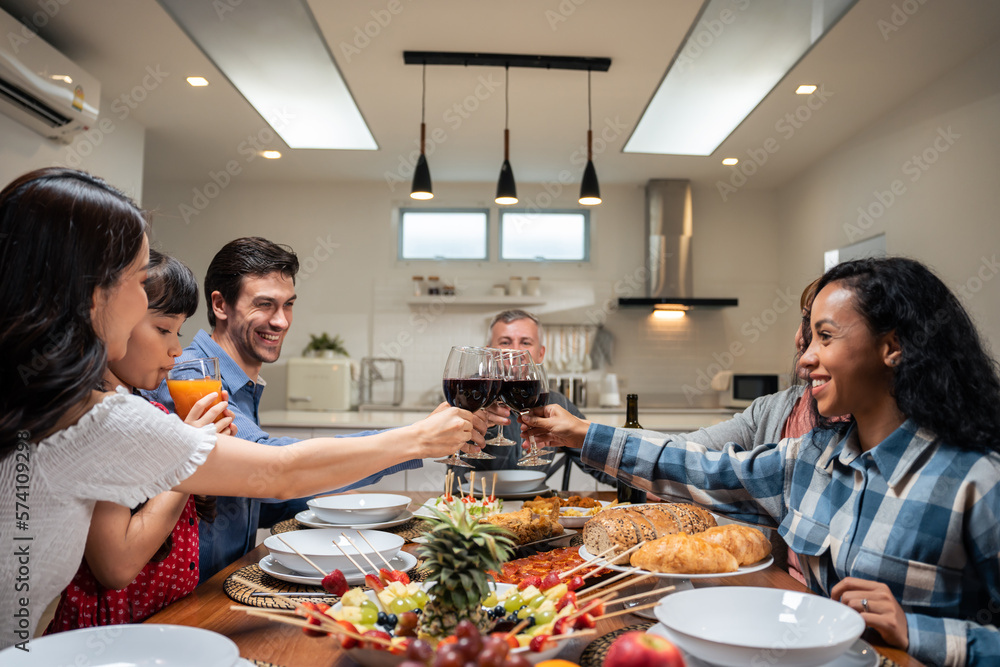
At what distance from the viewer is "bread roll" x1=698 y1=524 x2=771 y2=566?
1170mm

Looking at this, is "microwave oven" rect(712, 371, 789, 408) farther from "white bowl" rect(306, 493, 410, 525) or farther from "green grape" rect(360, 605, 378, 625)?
"green grape" rect(360, 605, 378, 625)

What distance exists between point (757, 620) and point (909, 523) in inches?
13.6

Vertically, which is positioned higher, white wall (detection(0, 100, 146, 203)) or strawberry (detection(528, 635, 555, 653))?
white wall (detection(0, 100, 146, 203))

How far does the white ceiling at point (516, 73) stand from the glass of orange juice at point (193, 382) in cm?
226

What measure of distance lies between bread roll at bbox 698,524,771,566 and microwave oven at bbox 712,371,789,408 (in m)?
4.46

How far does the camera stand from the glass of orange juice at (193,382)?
4.37ft

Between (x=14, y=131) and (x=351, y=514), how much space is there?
9.38 feet

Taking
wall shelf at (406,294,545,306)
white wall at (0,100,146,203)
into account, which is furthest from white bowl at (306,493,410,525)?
wall shelf at (406,294,545,306)

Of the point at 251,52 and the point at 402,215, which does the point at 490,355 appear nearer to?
the point at 251,52

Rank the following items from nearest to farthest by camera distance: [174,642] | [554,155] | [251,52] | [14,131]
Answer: [174,642] → [14,131] → [251,52] → [554,155]

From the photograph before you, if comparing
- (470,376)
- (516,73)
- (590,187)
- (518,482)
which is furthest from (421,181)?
(470,376)

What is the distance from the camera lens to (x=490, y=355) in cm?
146

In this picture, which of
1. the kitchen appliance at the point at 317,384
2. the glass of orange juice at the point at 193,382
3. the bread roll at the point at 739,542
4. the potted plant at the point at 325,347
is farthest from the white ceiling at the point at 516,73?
the bread roll at the point at 739,542

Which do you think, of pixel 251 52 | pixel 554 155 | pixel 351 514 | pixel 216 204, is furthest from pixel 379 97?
pixel 351 514
